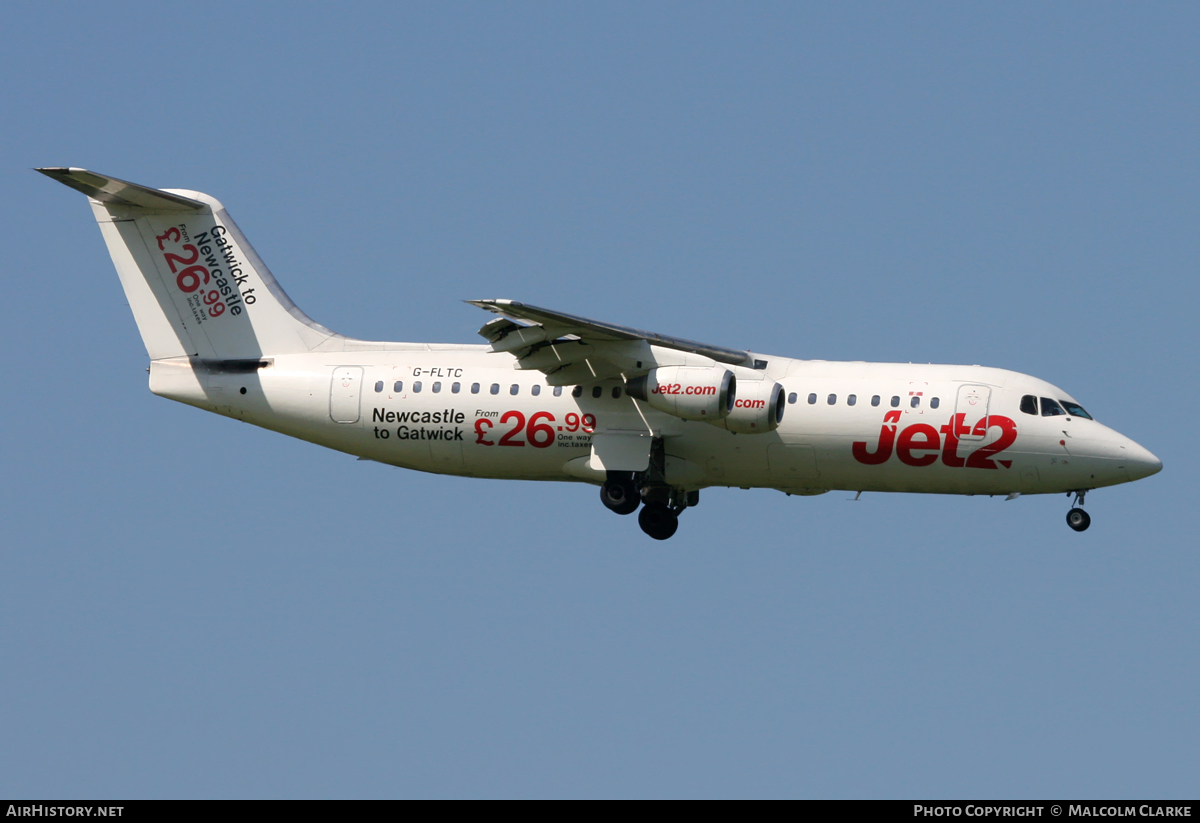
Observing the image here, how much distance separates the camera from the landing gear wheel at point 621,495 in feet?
81.0

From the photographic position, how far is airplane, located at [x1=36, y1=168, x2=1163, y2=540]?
2395 cm

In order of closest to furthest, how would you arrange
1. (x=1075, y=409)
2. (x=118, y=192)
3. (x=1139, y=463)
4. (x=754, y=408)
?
(x=754, y=408) < (x=1139, y=463) < (x=1075, y=409) < (x=118, y=192)

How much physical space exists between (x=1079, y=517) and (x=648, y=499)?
6286mm

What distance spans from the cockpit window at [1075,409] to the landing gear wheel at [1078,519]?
1365 mm

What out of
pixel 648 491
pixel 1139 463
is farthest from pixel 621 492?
pixel 1139 463

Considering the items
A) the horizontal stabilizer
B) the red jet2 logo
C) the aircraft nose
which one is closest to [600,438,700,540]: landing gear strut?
the red jet2 logo

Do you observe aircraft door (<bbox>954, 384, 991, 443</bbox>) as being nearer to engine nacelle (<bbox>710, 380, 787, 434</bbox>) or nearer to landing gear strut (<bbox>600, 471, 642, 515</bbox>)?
engine nacelle (<bbox>710, 380, 787, 434</bbox>)

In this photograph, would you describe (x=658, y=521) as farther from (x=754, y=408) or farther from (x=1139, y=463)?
(x=1139, y=463)

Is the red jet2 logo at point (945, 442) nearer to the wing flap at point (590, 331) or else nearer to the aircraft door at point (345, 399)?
the wing flap at point (590, 331)

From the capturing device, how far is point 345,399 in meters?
25.6

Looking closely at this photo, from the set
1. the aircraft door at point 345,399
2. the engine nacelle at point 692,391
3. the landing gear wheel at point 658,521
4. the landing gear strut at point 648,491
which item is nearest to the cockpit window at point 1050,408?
the engine nacelle at point 692,391

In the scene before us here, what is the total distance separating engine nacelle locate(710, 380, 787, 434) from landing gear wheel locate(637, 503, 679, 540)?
2463 mm
